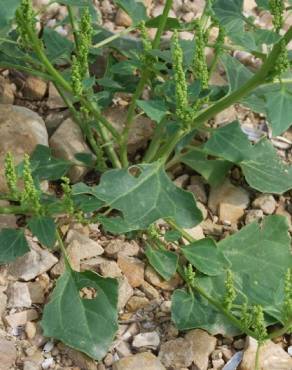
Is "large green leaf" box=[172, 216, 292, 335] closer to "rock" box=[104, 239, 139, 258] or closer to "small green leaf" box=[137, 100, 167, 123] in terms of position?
"rock" box=[104, 239, 139, 258]

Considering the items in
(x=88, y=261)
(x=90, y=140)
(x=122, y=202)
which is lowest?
(x=88, y=261)

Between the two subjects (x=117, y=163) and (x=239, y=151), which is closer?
(x=239, y=151)

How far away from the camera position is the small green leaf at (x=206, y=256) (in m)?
1.83

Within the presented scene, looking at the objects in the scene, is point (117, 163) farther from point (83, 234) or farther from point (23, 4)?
point (23, 4)

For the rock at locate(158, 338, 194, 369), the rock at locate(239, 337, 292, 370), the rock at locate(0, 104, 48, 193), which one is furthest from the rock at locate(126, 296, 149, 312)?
the rock at locate(0, 104, 48, 193)

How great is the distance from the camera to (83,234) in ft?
6.41

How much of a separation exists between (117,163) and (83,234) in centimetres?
19

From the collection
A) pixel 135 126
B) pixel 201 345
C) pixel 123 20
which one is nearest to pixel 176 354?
pixel 201 345

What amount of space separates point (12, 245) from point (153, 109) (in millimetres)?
414

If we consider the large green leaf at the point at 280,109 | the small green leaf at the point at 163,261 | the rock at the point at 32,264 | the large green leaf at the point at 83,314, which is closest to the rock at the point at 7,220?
the rock at the point at 32,264

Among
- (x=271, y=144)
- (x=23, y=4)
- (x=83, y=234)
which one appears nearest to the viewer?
(x=23, y=4)

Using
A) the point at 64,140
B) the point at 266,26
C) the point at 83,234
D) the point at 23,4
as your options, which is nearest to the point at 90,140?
the point at 64,140

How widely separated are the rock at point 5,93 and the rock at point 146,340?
764 mm

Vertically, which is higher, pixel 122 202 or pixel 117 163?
pixel 122 202
